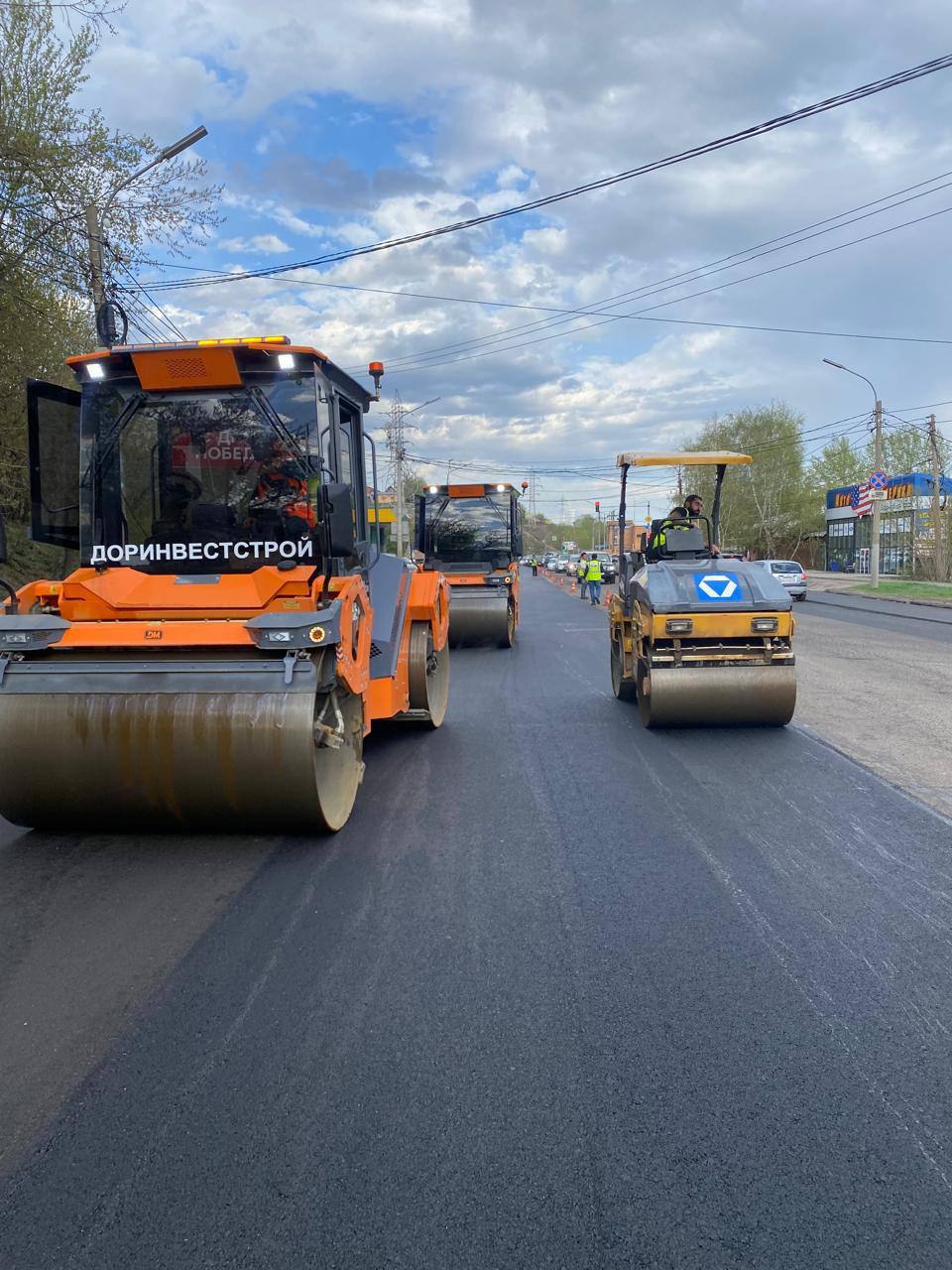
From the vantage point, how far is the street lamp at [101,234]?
11422 millimetres

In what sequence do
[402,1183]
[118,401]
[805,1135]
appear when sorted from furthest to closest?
[118,401]
[805,1135]
[402,1183]

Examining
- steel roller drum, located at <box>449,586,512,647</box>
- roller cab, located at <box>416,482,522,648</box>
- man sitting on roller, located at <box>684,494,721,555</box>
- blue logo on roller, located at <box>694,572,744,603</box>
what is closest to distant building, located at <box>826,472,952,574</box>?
roller cab, located at <box>416,482,522,648</box>

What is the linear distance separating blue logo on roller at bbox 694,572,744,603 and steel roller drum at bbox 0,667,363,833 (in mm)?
4286

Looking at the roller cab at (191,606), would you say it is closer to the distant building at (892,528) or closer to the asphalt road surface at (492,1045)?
the asphalt road surface at (492,1045)

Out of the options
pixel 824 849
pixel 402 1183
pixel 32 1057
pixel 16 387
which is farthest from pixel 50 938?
pixel 16 387

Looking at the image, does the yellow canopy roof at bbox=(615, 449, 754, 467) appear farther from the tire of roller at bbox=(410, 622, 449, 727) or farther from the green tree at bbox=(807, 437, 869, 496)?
the green tree at bbox=(807, 437, 869, 496)

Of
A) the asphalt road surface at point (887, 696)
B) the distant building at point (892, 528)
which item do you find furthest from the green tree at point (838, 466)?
the asphalt road surface at point (887, 696)

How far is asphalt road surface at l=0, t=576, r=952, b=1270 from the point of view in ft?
7.42

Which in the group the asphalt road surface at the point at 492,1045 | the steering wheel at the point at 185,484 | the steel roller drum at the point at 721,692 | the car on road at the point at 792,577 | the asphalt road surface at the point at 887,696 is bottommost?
the asphalt road surface at the point at 492,1045

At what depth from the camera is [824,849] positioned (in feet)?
16.3

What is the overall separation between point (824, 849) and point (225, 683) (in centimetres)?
335

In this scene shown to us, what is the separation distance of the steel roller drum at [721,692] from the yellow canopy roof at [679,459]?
225 cm

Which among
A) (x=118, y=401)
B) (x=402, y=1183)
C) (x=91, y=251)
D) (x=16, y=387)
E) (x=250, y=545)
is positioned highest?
(x=91, y=251)

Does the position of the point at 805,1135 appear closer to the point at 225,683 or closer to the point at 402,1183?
the point at 402,1183
